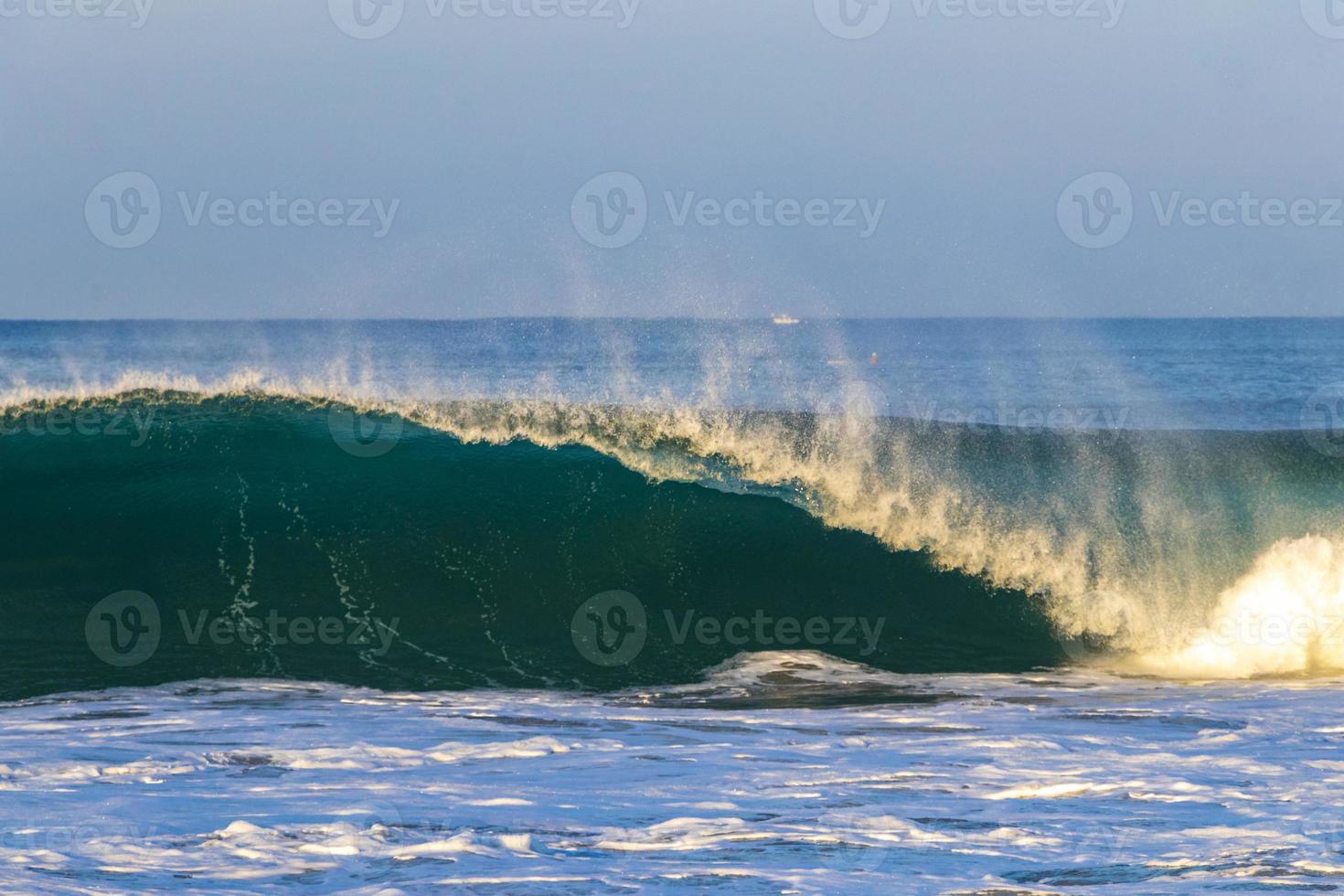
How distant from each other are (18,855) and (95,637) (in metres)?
4.90

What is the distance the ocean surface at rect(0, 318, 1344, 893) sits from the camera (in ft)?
15.3

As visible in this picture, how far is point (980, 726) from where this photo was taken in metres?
6.91

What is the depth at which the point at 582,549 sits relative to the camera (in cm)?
1102

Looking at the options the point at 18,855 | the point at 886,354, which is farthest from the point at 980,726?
the point at 886,354

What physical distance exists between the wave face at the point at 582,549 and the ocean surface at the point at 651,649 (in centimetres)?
5

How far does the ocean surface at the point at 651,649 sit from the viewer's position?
466 cm

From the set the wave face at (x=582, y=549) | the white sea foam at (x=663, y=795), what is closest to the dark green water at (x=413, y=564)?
the wave face at (x=582, y=549)

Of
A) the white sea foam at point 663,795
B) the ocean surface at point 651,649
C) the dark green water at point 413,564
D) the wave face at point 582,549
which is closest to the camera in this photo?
the white sea foam at point 663,795

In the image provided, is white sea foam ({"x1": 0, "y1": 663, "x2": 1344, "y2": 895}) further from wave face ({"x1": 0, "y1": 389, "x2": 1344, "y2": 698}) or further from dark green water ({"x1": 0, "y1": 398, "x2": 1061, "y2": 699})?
wave face ({"x1": 0, "y1": 389, "x2": 1344, "y2": 698})

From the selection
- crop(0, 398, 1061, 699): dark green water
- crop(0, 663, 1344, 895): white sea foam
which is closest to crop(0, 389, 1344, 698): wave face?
crop(0, 398, 1061, 699): dark green water

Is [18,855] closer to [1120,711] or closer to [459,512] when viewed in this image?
[1120,711]

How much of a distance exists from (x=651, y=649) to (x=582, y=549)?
186cm

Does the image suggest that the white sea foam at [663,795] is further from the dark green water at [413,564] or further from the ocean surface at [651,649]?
the dark green water at [413,564]

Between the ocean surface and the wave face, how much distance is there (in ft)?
0.15
